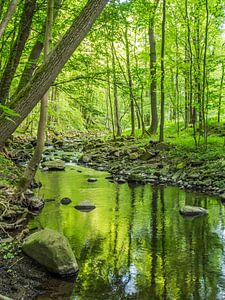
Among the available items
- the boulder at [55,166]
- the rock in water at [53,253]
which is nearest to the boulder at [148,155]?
the boulder at [55,166]

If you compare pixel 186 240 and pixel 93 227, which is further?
pixel 93 227

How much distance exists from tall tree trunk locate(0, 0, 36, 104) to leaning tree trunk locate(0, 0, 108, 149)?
293 centimetres

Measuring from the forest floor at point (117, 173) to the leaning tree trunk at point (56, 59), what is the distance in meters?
2.04

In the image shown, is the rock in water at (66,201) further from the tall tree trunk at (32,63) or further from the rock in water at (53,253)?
the rock in water at (53,253)

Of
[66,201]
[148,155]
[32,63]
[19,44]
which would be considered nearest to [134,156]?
[148,155]

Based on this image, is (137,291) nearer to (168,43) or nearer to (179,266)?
(179,266)

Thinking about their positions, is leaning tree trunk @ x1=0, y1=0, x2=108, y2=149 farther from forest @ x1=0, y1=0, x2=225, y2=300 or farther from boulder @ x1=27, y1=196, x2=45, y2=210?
boulder @ x1=27, y1=196, x2=45, y2=210

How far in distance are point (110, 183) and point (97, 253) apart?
23.6 feet

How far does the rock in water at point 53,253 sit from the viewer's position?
18.2ft

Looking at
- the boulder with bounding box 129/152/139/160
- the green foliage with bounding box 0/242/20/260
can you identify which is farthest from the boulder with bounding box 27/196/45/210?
the boulder with bounding box 129/152/139/160

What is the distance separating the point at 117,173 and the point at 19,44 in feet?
30.3

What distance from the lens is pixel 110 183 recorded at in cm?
1370

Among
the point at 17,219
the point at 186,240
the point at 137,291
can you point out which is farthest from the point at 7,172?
the point at 137,291

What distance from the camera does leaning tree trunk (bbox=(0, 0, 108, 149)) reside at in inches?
202
